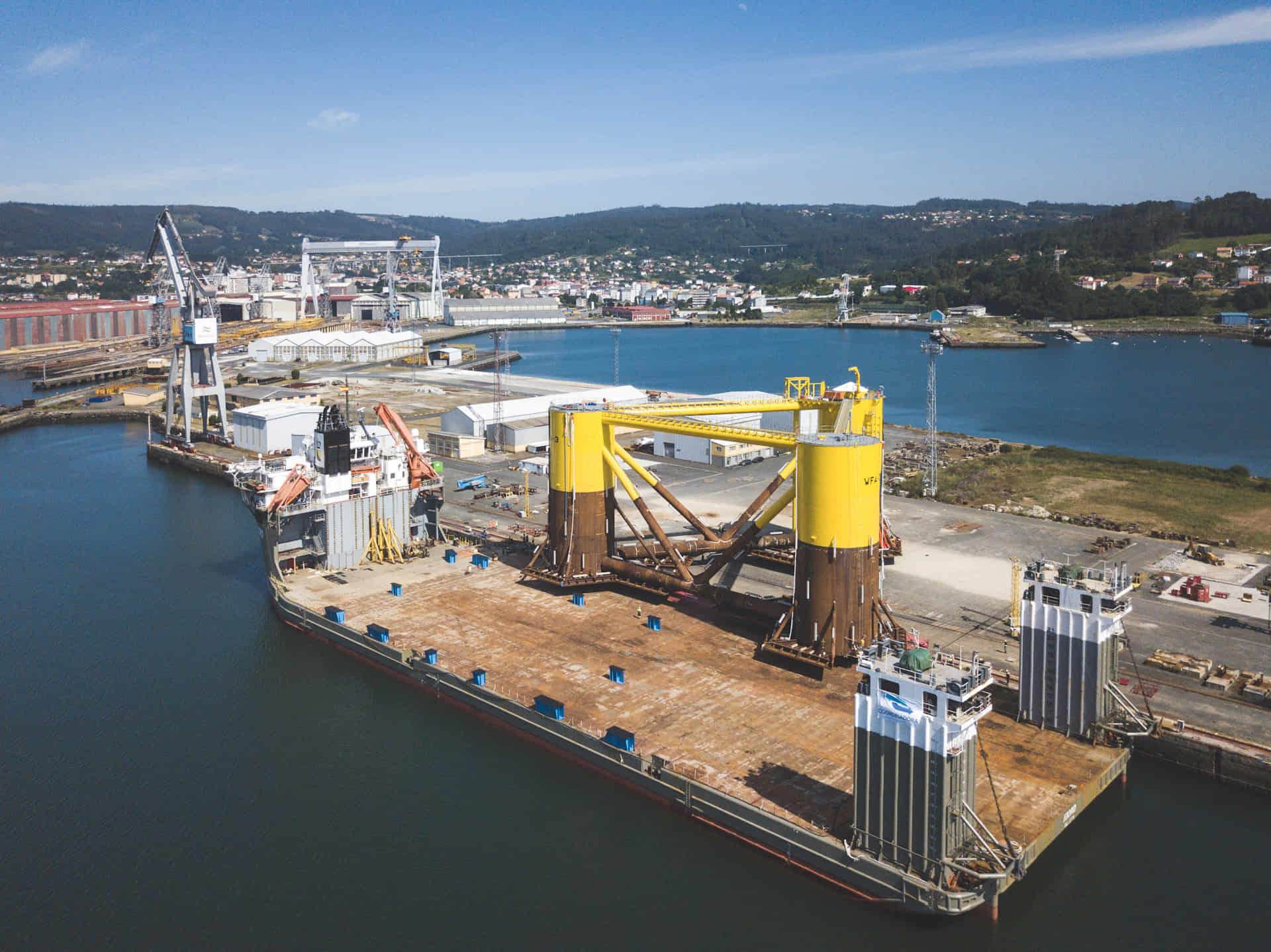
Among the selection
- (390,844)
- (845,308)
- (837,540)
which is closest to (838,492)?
(837,540)

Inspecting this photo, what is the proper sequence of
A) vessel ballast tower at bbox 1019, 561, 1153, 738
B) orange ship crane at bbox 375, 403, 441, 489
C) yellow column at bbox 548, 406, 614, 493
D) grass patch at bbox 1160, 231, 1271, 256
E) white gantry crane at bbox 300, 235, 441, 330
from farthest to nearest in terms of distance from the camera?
grass patch at bbox 1160, 231, 1271, 256 < white gantry crane at bbox 300, 235, 441, 330 < orange ship crane at bbox 375, 403, 441, 489 < yellow column at bbox 548, 406, 614, 493 < vessel ballast tower at bbox 1019, 561, 1153, 738

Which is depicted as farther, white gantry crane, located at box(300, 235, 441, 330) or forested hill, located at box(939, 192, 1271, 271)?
forested hill, located at box(939, 192, 1271, 271)

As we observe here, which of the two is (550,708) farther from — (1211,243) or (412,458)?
(1211,243)

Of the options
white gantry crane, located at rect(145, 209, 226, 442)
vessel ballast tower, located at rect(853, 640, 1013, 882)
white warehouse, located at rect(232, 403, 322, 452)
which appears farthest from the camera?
white gantry crane, located at rect(145, 209, 226, 442)

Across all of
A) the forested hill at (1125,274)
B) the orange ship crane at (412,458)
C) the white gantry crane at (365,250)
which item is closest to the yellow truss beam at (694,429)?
the orange ship crane at (412,458)

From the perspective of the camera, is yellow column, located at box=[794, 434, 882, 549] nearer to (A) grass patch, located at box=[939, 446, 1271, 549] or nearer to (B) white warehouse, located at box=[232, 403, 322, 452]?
(A) grass patch, located at box=[939, 446, 1271, 549]

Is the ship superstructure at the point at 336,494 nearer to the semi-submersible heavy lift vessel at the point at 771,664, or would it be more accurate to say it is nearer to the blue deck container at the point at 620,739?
the semi-submersible heavy lift vessel at the point at 771,664

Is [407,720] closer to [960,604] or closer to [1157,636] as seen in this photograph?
[960,604]

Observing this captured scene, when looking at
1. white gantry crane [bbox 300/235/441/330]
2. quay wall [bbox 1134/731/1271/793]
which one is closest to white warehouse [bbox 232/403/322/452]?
quay wall [bbox 1134/731/1271/793]
